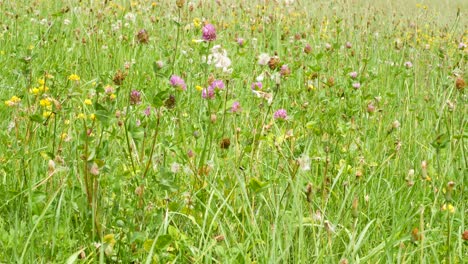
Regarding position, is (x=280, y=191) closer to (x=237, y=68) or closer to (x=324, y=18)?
(x=237, y=68)

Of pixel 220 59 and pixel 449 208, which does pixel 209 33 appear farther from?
pixel 449 208

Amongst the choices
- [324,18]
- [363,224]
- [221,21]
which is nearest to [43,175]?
[363,224]

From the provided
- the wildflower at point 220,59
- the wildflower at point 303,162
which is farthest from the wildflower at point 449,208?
the wildflower at point 220,59

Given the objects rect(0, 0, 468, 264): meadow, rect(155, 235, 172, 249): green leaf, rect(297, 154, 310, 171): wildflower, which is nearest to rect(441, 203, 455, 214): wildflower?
rect(0, 0, 468, 264): meadow

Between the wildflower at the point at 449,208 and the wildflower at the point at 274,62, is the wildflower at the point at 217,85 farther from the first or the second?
the wildflower at the point at 449,208

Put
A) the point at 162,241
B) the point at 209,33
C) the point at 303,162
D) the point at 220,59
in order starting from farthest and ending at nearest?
the point at 220,59 → the point at 209,33 → the point at 303,162 → the point at 162,241

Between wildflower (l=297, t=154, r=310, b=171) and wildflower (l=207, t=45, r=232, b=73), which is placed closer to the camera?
wildflower (l=297, t=154, r=310, b=171)

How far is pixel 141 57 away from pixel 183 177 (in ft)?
6.30

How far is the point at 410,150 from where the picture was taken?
2475mm

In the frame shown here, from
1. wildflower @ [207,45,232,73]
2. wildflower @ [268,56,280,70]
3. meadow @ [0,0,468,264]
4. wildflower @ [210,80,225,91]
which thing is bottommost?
meadow @ [0,0,468,264]

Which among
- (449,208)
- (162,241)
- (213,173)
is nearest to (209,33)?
(213,173)

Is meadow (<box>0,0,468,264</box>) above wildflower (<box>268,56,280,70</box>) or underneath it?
underneath

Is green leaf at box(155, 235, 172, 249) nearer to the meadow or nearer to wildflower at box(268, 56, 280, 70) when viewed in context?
the meadow

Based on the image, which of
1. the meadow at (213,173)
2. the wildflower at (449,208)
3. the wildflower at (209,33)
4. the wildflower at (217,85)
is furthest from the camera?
the wildflower at (217,85)
